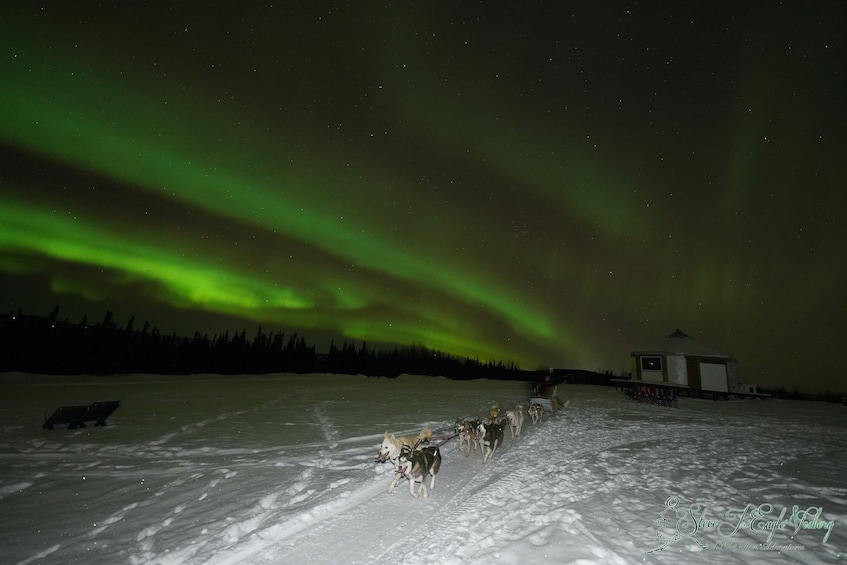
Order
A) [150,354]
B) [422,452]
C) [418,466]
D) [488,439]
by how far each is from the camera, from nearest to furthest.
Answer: [418,466], [422,452], [488,439], [150,354]

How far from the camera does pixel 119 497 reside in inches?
291

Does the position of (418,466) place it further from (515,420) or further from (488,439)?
(515,420)

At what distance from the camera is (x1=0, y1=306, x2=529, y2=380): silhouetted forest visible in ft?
149

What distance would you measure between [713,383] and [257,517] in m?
42.4

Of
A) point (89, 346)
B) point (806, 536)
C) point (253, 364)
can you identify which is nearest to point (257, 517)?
point (806, 536)

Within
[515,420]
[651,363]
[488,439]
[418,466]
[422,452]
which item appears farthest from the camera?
[651,363]

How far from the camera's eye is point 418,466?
22.1 ft

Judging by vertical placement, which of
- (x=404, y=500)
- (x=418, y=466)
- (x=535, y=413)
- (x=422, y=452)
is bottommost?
(x=404, y=500)

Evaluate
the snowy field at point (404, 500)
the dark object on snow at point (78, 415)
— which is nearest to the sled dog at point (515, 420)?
the snowy field at point (404, 500)

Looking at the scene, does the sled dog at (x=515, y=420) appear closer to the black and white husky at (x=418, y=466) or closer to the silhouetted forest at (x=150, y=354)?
the black and white husky at (x=418, y=466)

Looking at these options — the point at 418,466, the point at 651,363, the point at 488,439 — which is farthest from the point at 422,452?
the point at 651,363

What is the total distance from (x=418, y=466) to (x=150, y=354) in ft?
220

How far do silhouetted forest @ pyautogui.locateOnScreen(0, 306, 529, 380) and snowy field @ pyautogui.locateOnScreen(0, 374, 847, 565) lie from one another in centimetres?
4446

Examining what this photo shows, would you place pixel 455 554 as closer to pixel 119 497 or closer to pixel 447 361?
pixel 119 497
